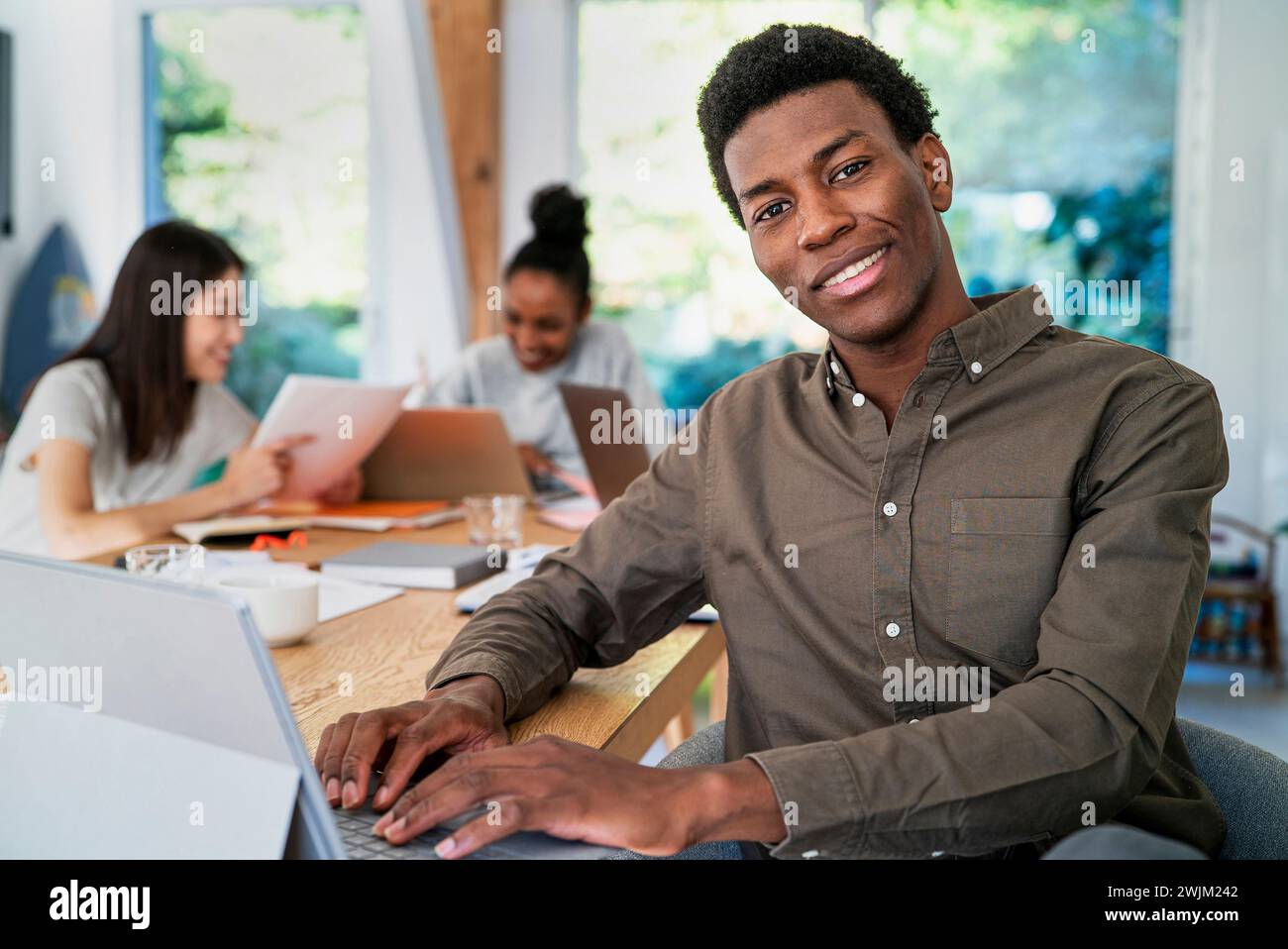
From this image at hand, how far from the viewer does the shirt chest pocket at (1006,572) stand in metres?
1.08

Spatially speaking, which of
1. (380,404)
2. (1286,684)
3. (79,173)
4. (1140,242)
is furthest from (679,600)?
(79,173)

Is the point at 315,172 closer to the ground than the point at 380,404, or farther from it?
farther from it

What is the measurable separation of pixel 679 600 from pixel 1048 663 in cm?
50

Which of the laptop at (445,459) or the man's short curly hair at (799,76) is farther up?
the man's short curly hair at (799,76)

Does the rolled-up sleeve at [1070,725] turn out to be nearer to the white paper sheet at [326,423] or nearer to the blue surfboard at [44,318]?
the white paper sheet at [326,423]

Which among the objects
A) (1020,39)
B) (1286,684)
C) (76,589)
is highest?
(1020,39)

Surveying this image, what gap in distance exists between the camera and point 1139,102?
4.66m

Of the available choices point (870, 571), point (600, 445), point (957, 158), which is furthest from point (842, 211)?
point (957, 158)

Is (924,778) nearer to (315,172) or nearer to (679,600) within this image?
(679,600)

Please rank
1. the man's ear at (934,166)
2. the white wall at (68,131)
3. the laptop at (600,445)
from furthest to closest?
the white wall at (68,131), the laptop at (600,445), the man's ear at (934,166)

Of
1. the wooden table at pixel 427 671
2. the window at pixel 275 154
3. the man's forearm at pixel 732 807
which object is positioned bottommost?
the wooden table at pixel 427 671

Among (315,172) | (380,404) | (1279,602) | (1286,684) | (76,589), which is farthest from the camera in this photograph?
(315,172)

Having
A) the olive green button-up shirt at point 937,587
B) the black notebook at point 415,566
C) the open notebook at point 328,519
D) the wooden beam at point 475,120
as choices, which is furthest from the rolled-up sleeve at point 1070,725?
the wooden beam at point 475,120

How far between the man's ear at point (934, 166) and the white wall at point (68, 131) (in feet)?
15.2
